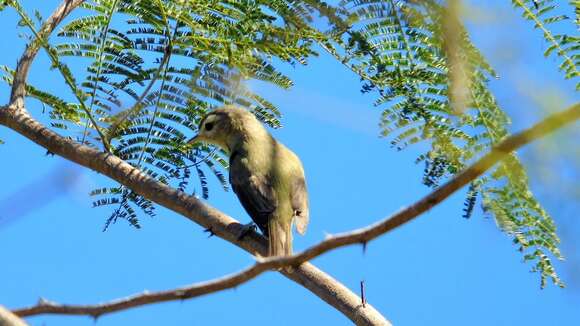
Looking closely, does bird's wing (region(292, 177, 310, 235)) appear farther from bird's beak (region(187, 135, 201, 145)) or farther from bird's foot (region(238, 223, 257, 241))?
bird's beak (region(187, 135, 201, 145))

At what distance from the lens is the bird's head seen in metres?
5.05

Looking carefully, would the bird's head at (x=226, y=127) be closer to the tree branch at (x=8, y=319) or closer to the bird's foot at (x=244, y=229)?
the bird's foot at (x=244, y=229)

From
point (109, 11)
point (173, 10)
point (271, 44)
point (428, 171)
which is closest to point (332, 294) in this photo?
point (428, 171)

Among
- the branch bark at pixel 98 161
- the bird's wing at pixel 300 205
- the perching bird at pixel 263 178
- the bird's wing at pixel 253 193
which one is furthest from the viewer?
the bird's wing at pixel 300 205

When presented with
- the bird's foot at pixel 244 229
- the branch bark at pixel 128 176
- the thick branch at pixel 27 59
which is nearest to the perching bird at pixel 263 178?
the bird's foot at pixel 244 229

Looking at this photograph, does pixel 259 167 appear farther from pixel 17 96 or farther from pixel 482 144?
pixel 482 144

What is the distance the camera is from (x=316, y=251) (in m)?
1.46

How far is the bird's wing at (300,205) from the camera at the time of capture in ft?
18.6

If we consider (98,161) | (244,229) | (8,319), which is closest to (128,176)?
(98,161)

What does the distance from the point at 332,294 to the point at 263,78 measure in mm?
1101

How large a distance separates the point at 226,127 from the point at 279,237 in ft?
3.79

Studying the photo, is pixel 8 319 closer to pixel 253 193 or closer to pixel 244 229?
pixel 244 229

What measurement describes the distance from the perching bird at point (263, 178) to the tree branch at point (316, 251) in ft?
10.8

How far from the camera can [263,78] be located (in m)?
3.98
